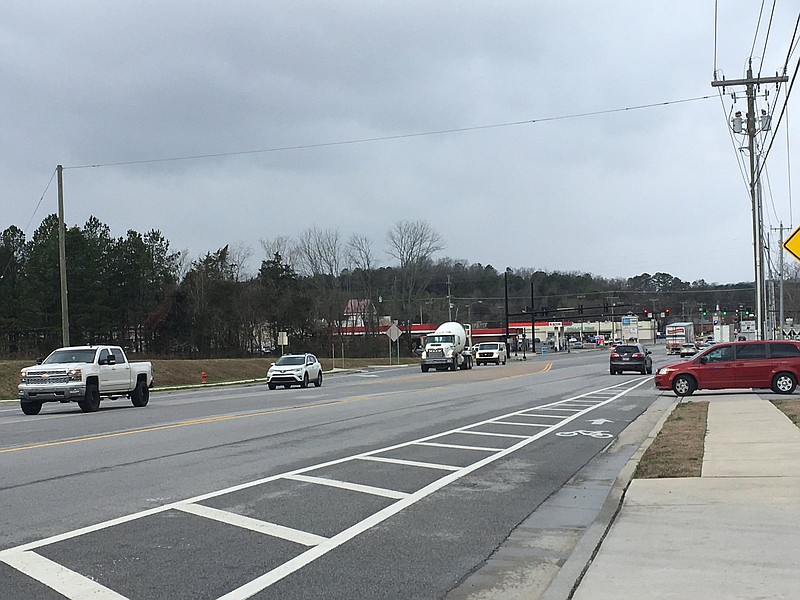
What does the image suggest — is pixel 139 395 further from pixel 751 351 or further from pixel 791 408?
pixel 751 351

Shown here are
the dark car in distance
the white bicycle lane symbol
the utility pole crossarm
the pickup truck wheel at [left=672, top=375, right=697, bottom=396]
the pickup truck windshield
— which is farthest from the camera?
the dark car in distance

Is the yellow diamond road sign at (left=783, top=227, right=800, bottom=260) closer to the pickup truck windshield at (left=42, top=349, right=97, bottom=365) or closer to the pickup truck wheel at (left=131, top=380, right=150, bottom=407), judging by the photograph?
the pickup truck windshield at (left=42, top=349, right=97, bottom=365)

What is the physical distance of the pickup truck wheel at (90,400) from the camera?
82.8ft

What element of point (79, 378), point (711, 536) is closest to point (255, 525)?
point (711, 536)

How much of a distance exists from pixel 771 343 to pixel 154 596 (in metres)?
26.6

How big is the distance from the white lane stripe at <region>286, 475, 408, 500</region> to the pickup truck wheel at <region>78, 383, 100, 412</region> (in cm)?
1552

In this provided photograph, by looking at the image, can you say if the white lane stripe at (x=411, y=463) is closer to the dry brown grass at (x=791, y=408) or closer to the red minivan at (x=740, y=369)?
the dry brown grass at (x=791, y=408)

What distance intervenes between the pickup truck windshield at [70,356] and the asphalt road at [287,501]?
5.36 meters

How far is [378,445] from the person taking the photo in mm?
15430

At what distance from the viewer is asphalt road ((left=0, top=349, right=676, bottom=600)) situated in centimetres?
678

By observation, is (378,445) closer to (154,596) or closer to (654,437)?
(654,437)

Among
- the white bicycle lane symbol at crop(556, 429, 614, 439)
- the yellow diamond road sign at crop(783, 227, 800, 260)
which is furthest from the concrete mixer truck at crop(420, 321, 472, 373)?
the yellow diamond road sign at crop(783, 227, 800, 260)

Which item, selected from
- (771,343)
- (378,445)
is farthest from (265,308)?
(378,445)

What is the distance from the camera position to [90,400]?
2538cm
